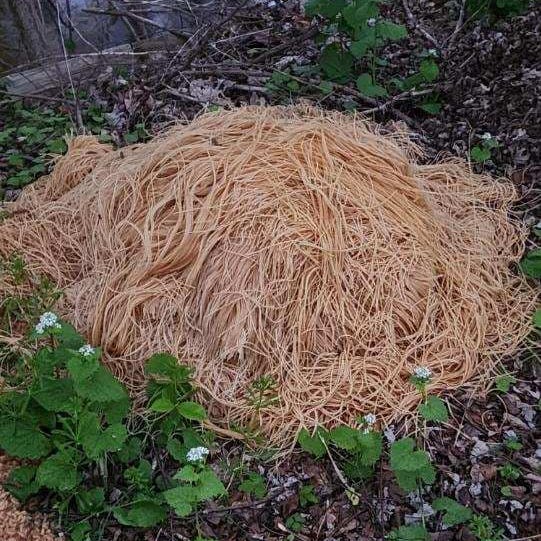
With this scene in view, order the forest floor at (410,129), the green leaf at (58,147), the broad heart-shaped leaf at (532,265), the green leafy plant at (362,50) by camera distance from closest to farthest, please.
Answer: the forest floor at (410,129)
the broad heart-shaped leaf at (532,265)
the green leafy plant at (362,50)
the green leaf at (58,147)

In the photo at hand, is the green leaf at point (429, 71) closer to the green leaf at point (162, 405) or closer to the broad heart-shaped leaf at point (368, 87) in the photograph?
the broad heart-shaped leaf at point (368, 87)

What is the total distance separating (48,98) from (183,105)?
28.1 inches

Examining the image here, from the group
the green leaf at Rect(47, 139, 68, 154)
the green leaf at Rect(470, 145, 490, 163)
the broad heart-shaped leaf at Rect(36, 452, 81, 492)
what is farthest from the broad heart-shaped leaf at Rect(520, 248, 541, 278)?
the green leaf at Rect(47, 139, 68, 154)

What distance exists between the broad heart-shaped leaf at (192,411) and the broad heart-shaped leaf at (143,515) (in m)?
0.26

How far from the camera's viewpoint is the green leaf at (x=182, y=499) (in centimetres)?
192

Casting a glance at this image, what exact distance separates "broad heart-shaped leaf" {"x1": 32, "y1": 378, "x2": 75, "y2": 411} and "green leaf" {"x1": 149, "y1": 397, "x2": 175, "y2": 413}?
0.24 metres

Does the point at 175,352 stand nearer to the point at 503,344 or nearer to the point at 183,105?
the point at 503,344

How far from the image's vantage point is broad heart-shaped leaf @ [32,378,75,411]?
212 cm

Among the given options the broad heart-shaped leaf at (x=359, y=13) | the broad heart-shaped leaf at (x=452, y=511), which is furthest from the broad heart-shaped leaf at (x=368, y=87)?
the broad heart-shaped leaf at (x=452, y=511)

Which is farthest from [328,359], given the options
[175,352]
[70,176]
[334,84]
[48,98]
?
[48,98]

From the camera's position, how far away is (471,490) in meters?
2.18

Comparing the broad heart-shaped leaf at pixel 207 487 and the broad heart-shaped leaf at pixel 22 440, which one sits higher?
the broad heart-shaped leaf at pixel 22 440

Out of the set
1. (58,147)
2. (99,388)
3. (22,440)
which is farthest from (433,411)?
(58,147)

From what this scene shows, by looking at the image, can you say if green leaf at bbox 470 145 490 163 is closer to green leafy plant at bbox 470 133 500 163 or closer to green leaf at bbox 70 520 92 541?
green leafy plant at bbox 470 133 500 163
